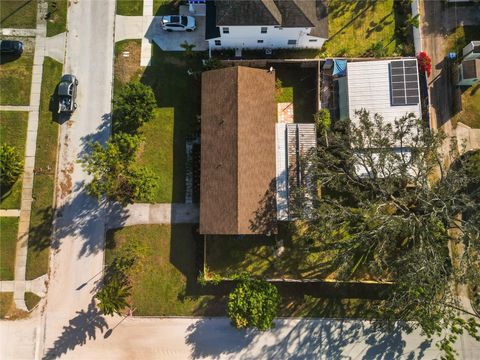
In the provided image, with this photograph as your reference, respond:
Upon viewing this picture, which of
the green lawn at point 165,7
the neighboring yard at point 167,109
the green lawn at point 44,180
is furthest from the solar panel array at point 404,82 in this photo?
the green lawn at point 44,180

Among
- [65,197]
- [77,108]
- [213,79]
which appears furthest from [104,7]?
[65,197]

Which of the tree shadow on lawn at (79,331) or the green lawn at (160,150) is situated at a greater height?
the green lawn at (160,150)

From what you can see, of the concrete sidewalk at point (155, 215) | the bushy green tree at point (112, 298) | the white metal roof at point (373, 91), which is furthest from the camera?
the concrete sidewalk at point (155, 215)

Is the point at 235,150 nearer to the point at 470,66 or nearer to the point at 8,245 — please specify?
the point at 470,66

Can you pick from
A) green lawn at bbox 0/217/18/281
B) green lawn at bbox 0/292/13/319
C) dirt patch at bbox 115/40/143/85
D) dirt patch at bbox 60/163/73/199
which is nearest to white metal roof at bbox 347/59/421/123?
dirt patch at bbox 115/40/143/85

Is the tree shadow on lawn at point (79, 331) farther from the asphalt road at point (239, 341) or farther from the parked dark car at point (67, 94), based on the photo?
the parked dark car at point (67, 94)
